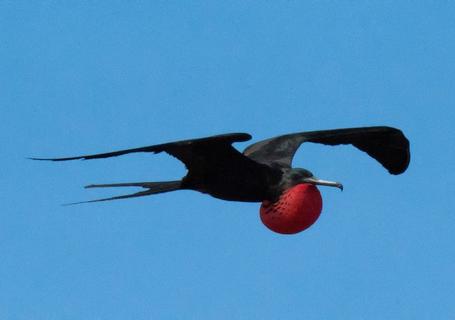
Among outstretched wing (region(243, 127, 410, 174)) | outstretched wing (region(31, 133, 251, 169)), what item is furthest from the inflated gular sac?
outstretched wing (region(243, 127, 410, 174))

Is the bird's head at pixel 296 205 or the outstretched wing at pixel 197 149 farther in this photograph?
the bird's head at pixel 296 205

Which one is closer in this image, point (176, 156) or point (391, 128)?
point (176, 156)

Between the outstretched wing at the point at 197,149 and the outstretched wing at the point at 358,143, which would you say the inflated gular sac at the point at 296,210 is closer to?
the outstretched wing at the point at 197,149

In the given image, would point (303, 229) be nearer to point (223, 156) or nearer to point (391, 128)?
point (223, 156)

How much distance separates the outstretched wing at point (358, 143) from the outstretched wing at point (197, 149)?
99 cm

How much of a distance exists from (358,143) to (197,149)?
2.30m

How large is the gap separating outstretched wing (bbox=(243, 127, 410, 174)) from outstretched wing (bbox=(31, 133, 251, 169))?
39.0 inches

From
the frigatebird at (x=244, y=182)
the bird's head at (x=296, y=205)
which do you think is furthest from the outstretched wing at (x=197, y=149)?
the bird's head at (x=296, y=205)

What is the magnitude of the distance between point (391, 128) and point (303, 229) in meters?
1.85

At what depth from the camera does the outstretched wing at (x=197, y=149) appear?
313 inches

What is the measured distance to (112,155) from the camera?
25.8 ft

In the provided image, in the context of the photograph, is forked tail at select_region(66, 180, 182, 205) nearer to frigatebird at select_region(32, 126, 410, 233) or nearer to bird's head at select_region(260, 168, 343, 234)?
frigatebird at select_region(32, 126, 410, 233)

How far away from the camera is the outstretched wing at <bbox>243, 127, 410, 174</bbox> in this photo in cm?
973

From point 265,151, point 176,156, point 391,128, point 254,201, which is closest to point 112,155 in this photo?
point 176,156
